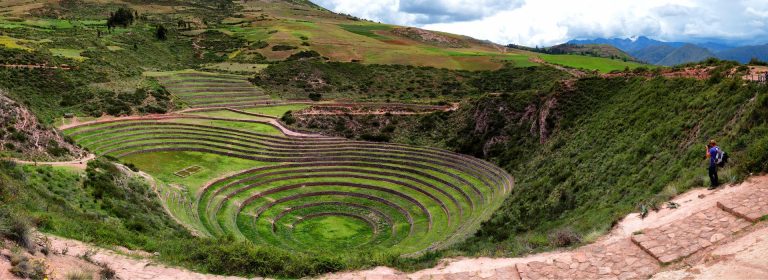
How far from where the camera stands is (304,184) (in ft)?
112

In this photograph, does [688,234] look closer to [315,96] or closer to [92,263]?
[92,263]

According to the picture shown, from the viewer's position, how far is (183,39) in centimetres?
9456

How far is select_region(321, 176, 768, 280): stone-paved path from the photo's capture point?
10.2 meters

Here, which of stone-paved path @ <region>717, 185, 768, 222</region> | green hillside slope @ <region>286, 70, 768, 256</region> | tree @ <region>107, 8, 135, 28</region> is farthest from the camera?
tree @ <region>107, 8, 135, 28</region>

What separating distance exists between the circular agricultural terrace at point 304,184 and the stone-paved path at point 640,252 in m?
11.1

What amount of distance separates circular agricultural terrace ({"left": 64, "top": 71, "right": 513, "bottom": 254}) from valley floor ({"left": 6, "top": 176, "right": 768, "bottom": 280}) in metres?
10.9

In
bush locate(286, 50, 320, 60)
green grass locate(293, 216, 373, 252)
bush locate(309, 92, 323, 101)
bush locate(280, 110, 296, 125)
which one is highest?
bush locate(286, 50, 320, 60)

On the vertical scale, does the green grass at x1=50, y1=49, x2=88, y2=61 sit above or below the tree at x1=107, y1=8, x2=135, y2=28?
below

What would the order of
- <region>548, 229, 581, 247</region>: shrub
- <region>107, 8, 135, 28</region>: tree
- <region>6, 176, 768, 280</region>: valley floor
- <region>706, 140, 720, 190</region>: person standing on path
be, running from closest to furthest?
<region>6, 176, 768, 280</region>: valley floor, <region>548, 229, 581, 247</region>: shrub, <region>706, 140, 720, 190</region>: person standing on path, <region>107, 8, 135, 28</region>: tree

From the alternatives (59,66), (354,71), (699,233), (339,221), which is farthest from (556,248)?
(354,71)

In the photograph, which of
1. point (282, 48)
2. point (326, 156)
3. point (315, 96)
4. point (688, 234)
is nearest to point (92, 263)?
point (688, 234)

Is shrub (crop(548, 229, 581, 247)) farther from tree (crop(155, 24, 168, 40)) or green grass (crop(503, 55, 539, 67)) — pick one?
tree (crop(155, 24, 168, 40))

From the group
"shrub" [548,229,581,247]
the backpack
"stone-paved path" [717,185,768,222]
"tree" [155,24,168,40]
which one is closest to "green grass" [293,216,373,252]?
"shrub" [548,229,581,247]

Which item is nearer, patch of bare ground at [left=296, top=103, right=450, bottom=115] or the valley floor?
the valley floor
